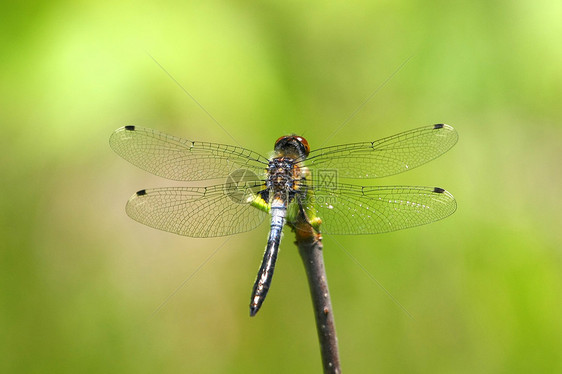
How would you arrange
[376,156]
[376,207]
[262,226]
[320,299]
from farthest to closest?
1. [262,226]
2. [376,156]
3. [376,207]
4. [320,299]

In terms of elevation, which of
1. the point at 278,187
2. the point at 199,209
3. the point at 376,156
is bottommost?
the point at 199,209

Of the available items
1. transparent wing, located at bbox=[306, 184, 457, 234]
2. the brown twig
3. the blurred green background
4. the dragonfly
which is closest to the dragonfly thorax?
the dragonfly

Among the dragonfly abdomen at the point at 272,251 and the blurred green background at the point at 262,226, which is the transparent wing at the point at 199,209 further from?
the blurred green background at the point at 262,226

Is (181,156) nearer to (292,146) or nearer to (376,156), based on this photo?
(292,146)

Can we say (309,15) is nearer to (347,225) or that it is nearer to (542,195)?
(347,225)

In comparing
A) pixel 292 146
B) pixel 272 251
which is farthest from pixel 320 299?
pixel 292 146

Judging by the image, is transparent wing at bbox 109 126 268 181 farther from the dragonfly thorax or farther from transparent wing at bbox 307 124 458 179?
transparent wing at bbox 307 124 458 179
